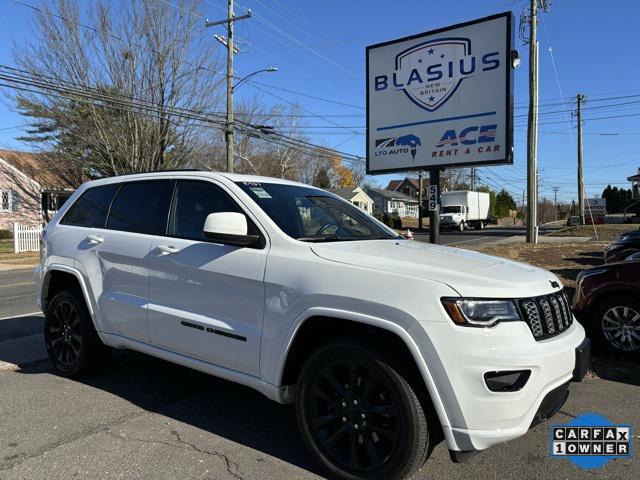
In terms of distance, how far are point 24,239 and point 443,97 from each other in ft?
70.1

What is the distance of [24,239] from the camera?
25.2m

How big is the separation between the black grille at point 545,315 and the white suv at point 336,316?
0.01m

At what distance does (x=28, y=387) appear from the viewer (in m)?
4.69

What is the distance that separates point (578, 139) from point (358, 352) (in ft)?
139

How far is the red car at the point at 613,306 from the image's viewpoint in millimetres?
5578

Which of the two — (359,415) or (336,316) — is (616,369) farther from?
(336,316)

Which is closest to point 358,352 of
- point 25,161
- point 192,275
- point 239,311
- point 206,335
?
point 239,311

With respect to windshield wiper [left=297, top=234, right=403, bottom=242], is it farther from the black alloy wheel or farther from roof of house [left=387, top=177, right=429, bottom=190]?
roof of house [left=387, top=177, right=429, bottom=190]

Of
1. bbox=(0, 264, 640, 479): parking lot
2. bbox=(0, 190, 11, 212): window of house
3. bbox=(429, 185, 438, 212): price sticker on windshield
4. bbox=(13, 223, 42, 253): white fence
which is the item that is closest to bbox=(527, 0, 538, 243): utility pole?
bbox=(429, 185, 438, 212): price sticker on windshield

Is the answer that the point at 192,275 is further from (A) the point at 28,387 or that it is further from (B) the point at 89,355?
(A) the point at 28,387

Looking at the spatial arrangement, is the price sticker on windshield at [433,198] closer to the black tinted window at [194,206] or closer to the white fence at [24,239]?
the black tinted window at [194,206]

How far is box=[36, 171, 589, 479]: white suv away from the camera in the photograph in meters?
2.71

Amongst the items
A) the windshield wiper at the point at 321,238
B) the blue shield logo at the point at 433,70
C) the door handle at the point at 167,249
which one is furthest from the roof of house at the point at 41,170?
the windshield wiper at the point at 321,238

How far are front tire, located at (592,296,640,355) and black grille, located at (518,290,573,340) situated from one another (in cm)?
295
